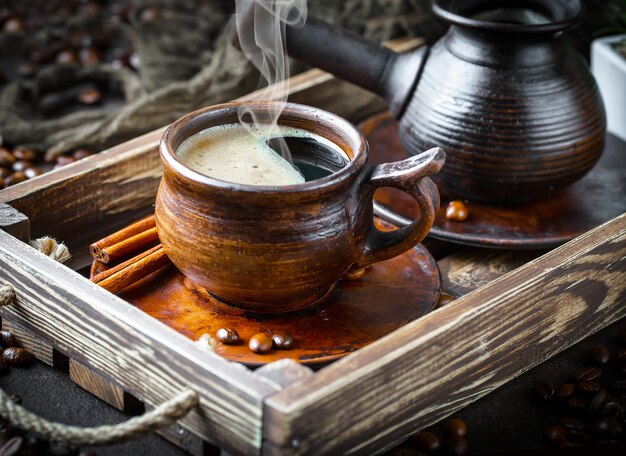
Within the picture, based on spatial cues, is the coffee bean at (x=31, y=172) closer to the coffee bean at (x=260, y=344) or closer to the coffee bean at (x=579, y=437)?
the coffee bean at (x=260, y=344)

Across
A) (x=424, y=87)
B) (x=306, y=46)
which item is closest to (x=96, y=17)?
(x=306, y=46)

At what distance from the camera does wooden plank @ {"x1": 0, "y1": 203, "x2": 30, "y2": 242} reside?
1.32 m

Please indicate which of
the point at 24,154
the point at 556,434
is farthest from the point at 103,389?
the point at 24,154

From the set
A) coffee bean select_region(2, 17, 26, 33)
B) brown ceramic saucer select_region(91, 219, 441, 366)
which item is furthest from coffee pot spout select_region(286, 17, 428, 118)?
coffee bean select_region(2, 17, 26, 33)

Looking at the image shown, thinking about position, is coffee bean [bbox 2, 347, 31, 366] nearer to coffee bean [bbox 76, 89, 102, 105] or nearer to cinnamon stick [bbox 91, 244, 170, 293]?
cinnamon stick [bbox 91, 244, 170, 293]

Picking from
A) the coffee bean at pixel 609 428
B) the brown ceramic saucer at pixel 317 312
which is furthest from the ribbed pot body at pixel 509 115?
the coffee bean at pixel 609 428

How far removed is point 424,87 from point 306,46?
23 centimetres

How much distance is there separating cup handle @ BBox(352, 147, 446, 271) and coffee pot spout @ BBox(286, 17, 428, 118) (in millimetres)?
464

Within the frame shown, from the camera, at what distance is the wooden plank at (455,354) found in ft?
3.34

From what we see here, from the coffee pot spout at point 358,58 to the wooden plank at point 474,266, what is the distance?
297 mm

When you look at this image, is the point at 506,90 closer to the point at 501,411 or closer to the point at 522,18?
the point at 522,18

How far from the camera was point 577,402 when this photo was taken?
1.28 metres

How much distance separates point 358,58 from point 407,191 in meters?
0.54

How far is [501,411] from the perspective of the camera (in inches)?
50.6
